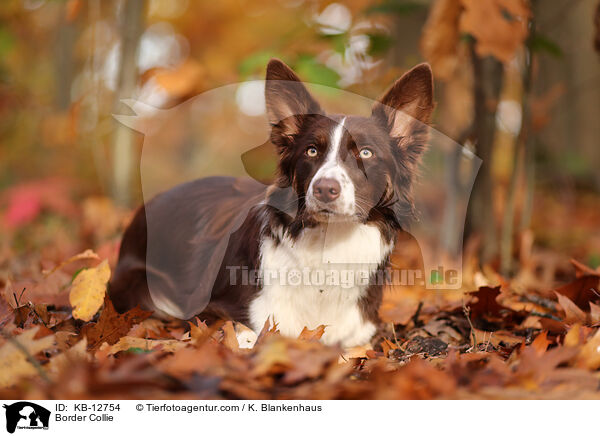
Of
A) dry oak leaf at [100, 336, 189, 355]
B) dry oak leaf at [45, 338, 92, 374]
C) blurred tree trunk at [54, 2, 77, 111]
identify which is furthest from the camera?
blurred tree trunk at [54, 2, 77, 111]

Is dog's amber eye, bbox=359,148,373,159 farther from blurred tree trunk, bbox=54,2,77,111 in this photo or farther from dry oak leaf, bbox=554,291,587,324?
blurred tree trunk, bbox=54,2,77,111

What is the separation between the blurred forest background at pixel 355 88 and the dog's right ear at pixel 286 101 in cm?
93

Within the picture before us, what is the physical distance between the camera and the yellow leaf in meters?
2.98

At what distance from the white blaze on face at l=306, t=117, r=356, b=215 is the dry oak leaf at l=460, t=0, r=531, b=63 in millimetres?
1777

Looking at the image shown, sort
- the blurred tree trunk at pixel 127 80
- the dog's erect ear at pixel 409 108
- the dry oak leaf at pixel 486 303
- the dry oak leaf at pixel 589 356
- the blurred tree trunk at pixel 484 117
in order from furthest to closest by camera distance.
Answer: the blurred tree trunk at pixel 127 80, the blurred tree trunk at pixel 484 117, the dry oak leaf at pixel 486 303, the dog's erect ear at pixel 409 108, the dry oak leaf at pixel 589 356

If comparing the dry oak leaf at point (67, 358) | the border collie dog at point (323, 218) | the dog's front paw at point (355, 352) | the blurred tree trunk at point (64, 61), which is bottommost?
the dog's front paw at point (355, 352)

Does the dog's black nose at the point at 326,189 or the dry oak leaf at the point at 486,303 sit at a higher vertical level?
the dog's black nose at the point at 326,189

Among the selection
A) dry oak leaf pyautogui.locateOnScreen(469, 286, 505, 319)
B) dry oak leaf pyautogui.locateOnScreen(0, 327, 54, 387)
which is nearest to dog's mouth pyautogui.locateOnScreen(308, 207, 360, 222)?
dry oak leaf pyautogui.locateOnScreen(469, 286, 505, 319)

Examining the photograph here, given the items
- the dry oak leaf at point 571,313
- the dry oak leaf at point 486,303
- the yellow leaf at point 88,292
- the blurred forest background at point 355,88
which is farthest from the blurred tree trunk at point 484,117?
the yellow leaf at point 88,292

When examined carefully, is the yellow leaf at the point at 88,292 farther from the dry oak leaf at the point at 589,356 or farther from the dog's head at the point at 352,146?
the dry oak leaf at the point at 589,356

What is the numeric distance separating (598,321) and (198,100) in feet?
9.13

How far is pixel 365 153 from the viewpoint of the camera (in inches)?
108

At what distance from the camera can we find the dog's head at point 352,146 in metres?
2.68
